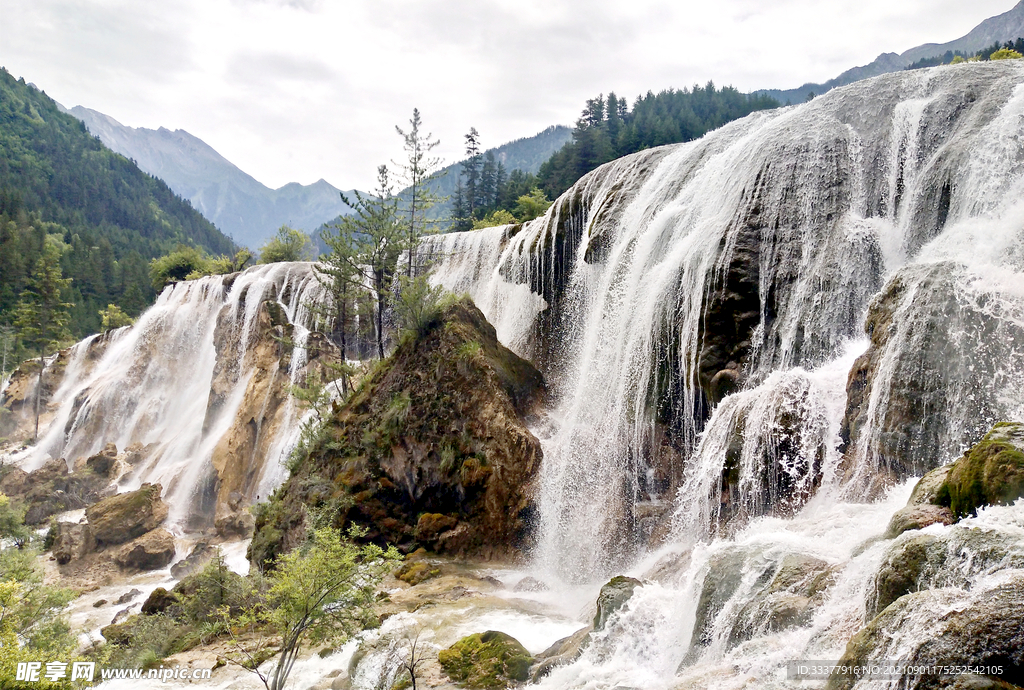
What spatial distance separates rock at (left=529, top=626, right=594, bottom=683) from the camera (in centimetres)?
889

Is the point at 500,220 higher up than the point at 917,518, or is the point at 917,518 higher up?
the point at 500,220

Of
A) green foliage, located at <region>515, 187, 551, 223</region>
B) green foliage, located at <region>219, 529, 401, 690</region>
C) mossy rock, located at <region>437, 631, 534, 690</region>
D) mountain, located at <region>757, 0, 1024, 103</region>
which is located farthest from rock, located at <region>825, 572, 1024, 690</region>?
green foliage, located at <region>515, 187, 551, 223</region>

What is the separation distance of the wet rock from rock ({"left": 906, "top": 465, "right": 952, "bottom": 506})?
349 inches

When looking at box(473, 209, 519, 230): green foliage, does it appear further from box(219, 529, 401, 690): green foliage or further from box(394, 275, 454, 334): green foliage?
box(219, 529, 401, 690): green foliage

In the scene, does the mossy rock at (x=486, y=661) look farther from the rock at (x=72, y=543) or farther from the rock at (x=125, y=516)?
the rock at (x=72, y=543)

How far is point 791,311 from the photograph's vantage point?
13086 millimetres

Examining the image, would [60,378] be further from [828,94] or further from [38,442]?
[828,94]

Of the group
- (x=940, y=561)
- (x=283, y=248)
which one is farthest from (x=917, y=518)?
(x=283, y=248)

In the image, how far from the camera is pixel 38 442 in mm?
39031

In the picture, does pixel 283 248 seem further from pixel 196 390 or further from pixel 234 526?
pixel 234 526

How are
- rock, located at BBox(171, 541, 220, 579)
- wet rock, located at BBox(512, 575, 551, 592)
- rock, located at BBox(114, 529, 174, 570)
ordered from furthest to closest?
rock, located at BBox(114, 529, 174, 570)
rock, located at BBox(171, 541, 220, 579)
wet rock, located at BBox(512, 575, 551, 592)

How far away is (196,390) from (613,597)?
33019mm

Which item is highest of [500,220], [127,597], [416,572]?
[500,220]

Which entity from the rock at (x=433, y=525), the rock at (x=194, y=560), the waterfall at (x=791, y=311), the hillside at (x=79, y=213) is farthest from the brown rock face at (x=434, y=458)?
the hillside at (x=79, y=213)
